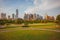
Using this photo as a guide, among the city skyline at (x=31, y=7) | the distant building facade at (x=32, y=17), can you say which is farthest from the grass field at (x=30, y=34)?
the city skyline at (x=31, y=7)

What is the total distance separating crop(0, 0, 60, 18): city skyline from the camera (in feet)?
7.89

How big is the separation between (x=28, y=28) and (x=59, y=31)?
63 centimetres

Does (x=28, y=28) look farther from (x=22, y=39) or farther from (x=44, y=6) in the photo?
(x=44, y=6)

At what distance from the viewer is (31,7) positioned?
8.00 ft

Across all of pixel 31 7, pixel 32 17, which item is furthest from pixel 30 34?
pixel 31 7

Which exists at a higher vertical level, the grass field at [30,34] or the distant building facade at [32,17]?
the distant building facade at [32,17]

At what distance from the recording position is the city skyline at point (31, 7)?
94.7 inches

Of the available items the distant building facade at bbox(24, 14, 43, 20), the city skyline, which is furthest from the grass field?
the city skyline

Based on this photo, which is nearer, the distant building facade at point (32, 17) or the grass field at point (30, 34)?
the grass field at point (30, 34)

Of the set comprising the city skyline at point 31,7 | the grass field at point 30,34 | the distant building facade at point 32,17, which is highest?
the city skyline at point 31,7

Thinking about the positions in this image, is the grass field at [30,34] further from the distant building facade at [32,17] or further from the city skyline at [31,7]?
the city skyline at [31,7]

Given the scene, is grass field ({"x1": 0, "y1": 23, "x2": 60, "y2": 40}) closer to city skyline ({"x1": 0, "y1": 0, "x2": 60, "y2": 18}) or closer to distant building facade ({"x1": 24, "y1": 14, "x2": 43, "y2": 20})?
distant building facade ({"x1": 24, "y1": 14, "x2": 43, "y2": 20})

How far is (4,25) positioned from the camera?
2371mm

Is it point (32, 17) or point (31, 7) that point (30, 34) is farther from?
point (31, 7)
